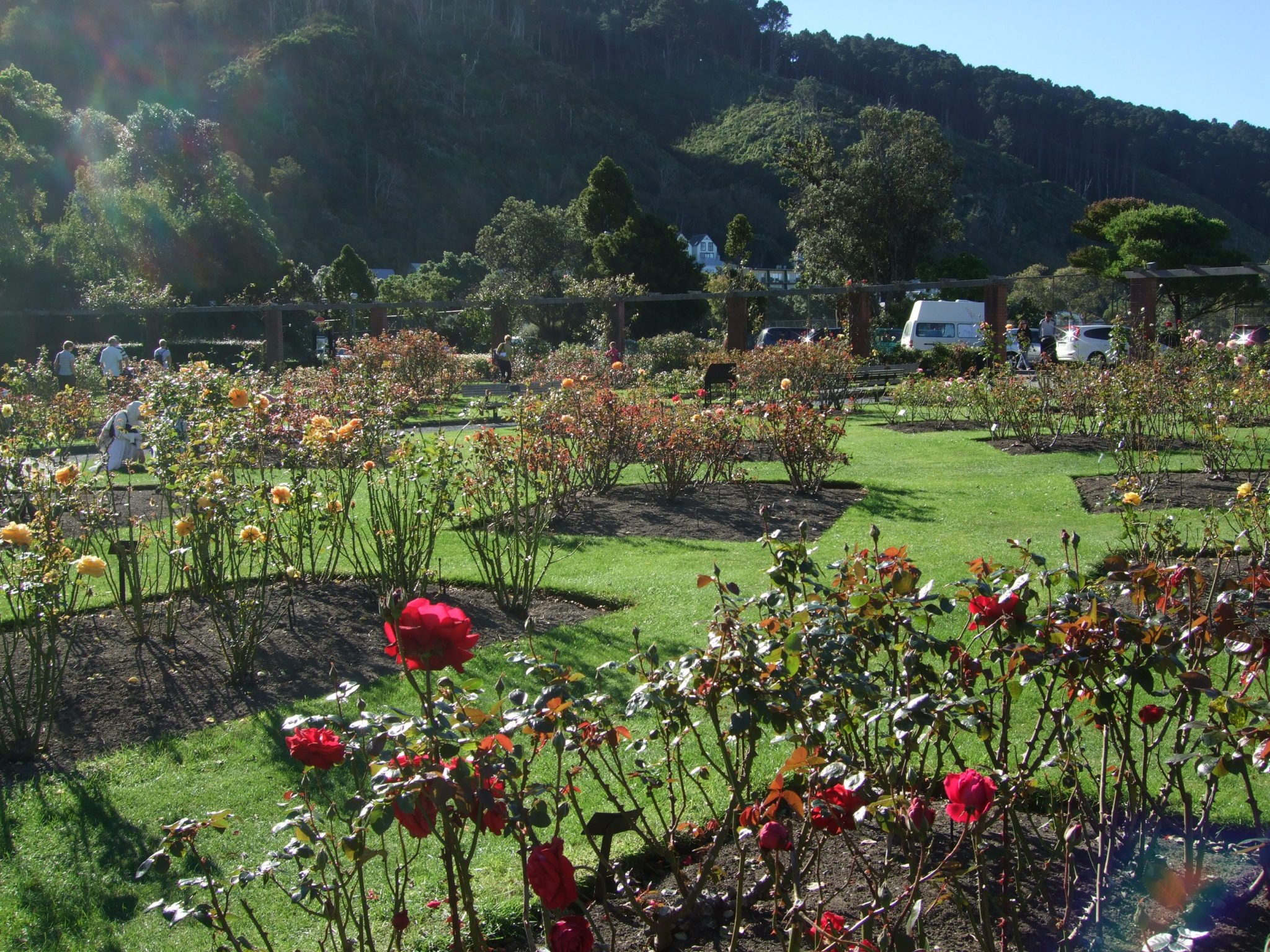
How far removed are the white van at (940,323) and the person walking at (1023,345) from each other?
63.9 inches

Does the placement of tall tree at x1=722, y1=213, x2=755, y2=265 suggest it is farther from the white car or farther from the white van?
the white car

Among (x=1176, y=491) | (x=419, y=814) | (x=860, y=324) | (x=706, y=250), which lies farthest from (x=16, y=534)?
(x=706, y=250)

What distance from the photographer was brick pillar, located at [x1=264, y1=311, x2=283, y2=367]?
21344 millimetres

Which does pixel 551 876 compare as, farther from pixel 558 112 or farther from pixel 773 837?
pixel 558 112

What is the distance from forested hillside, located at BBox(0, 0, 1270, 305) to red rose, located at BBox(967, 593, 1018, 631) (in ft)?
241

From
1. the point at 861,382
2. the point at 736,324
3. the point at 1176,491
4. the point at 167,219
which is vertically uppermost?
the point at 167,219

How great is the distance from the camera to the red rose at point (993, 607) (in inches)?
78.6

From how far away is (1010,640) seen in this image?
2125 mm

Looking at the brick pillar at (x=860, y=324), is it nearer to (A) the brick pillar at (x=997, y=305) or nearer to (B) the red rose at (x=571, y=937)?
(A) the brick pillar at (x=997, y=305)

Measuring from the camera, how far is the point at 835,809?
1755 mm

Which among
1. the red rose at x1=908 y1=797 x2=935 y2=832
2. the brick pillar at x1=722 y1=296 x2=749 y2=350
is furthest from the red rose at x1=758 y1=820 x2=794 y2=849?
the brick pillar at x1=722 y1=296 x2=749 y2=350

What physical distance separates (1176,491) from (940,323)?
21655 millimetres

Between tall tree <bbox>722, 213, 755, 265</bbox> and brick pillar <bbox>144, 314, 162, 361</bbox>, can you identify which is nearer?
brick pillar <bbox>144, 314, 162, 361</bbox>

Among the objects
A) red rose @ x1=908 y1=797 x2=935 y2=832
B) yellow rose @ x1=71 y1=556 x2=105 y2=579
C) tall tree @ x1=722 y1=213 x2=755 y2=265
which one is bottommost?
red rose @ x1=908 y1=797 x2=935 y2=832
